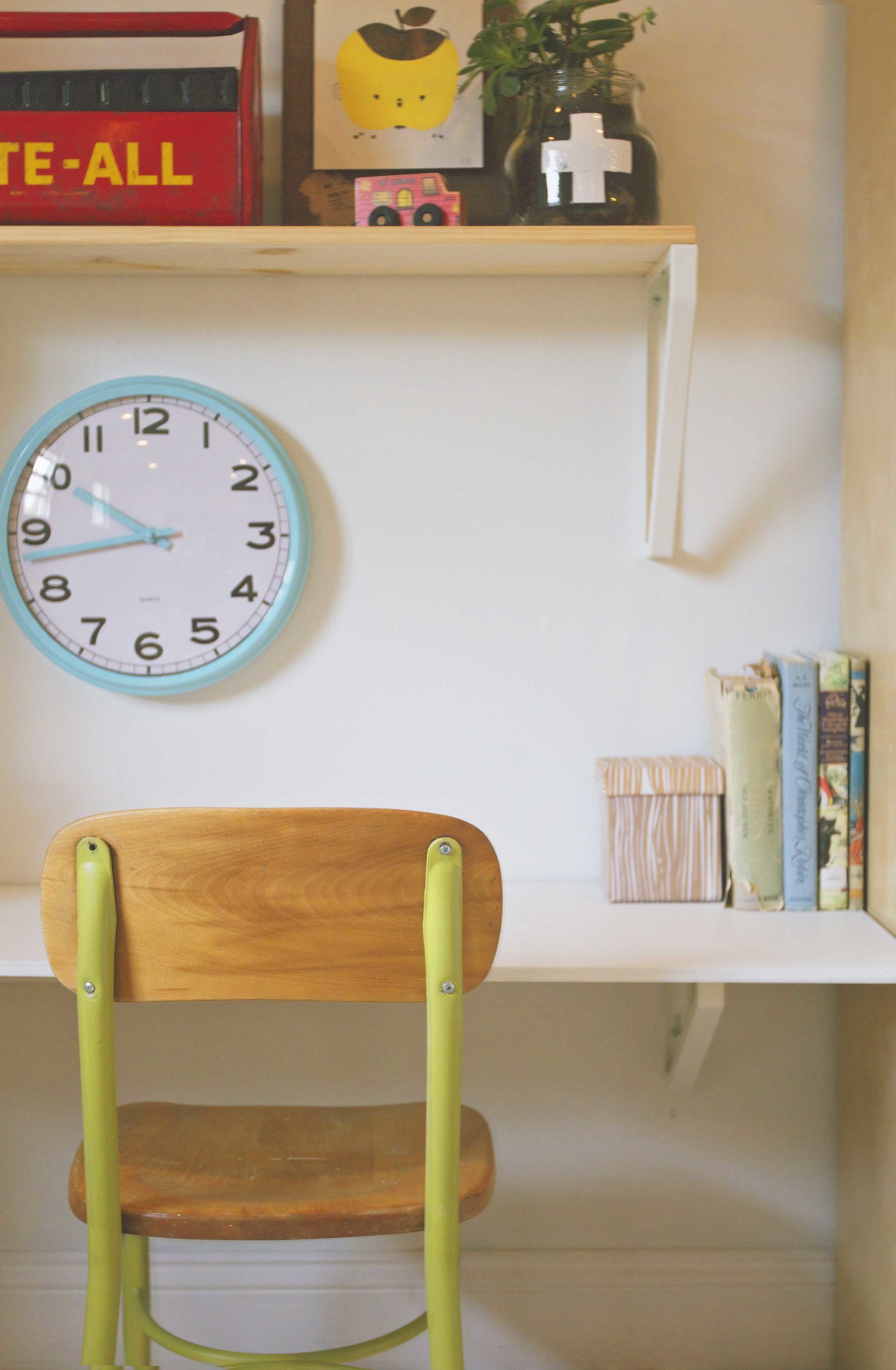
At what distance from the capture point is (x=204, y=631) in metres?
1.57

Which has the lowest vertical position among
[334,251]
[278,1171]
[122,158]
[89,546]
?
[278,1171]

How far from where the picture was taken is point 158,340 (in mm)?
1568

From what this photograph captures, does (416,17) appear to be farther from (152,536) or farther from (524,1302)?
(524,1302)

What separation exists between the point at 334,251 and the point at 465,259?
17 centimetres

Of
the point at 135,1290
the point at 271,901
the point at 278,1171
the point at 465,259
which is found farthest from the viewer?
the point at 465,259

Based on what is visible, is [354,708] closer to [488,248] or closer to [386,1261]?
[488,248]

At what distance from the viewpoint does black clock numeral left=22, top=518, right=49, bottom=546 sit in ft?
5.12

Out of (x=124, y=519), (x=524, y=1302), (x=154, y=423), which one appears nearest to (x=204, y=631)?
(x=124, y=519)

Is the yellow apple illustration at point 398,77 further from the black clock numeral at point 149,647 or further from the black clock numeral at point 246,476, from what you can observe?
the black clock numeral at point 149,647

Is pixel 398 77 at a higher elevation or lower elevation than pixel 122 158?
higher

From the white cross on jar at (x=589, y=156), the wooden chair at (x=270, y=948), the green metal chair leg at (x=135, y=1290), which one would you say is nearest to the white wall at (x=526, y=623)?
the white cross on jar at (x=589, y=156)

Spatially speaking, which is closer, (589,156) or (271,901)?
(271,901)

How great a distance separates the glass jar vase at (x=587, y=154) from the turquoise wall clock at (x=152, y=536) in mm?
483

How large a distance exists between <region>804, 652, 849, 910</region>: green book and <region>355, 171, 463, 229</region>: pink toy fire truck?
2.39 ft
